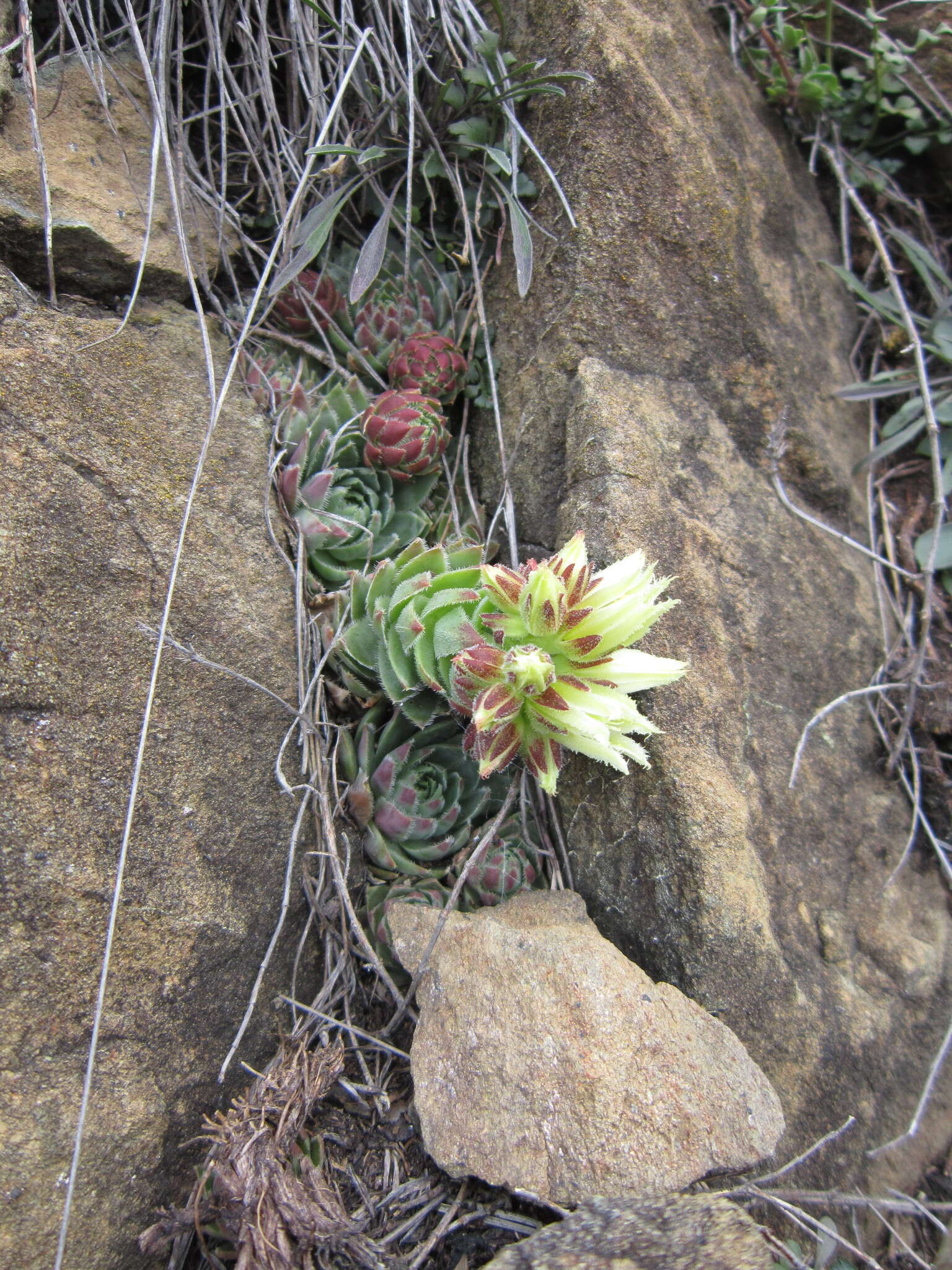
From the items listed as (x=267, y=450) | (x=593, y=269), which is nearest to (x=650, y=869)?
(x=267, y=450)

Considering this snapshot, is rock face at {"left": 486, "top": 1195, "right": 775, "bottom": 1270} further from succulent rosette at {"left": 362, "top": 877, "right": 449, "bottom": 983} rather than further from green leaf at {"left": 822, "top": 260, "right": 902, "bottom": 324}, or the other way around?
green leaf at {"left": 822, "top": 260, "right": 902, "bottom": 324}

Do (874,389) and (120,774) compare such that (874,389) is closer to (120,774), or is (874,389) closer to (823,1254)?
(823,1254)

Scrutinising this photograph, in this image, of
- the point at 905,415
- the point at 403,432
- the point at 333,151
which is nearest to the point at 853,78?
the point at 905,415

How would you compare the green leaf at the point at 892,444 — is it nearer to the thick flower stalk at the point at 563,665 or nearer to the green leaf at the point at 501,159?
the thick flower stalk at the point at 563,665

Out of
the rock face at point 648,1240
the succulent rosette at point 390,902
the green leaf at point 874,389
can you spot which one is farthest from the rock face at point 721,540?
the rock face at point 648,1240

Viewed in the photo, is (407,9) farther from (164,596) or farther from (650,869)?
(650,869)

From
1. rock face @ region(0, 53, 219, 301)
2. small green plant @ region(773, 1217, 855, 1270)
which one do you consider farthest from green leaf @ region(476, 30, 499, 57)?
small green plant @ region(773, 1217, 855, 1270)
